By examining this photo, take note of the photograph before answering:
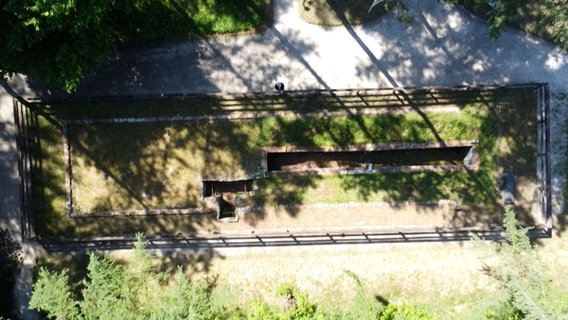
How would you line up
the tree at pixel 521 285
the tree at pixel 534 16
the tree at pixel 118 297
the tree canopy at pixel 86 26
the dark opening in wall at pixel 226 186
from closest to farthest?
the tree canopy at pixel 86 26
the tree at pixel 521 285
the tree at pixel 118 297
the tree at pixel 534 16
the dark opening in wall at pixel 226 186

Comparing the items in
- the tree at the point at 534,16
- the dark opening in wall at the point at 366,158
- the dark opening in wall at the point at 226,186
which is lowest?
the dark opening in wall at the point at 226,186

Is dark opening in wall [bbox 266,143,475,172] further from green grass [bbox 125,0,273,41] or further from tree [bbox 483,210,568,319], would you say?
green grass [bbox 125,0,273,41]

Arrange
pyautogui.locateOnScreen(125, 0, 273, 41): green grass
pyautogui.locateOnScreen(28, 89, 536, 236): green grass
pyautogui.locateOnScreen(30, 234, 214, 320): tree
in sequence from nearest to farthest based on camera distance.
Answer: pyautogui.locateOnScreen(30, 234, 214, 320): tree → pyautogui.locateOnScreen(125, 0, 273, 41): green grass → pyautogui.locateOnScreen(28, 89, 536, 236): green grass

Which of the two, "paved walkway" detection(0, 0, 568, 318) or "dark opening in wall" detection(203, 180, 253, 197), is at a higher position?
"paved walkway" detection(0, 0, 568, 318)

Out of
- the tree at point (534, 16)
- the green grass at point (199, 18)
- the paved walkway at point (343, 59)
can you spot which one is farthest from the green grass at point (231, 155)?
the green grass at point (199, 18)

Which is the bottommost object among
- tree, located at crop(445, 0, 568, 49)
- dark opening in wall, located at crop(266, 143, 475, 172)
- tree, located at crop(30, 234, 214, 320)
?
tree, located at crop(30, 234, 214, 320)

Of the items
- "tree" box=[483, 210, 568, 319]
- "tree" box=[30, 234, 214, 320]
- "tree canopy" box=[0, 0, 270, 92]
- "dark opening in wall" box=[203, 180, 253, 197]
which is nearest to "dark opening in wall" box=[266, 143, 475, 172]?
"dark opening in wall" box=[203, 180, 253, 197]

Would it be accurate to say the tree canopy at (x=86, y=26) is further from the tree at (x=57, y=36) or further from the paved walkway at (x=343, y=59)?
the paved walkway at (x=343, y=59)
